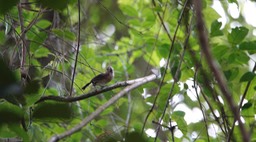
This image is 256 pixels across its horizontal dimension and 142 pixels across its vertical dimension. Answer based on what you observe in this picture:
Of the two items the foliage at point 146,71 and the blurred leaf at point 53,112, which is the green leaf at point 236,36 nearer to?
the foliage at point 146,71

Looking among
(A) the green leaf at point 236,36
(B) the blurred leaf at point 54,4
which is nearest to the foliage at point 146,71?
(A) the green leaf at point 236,36

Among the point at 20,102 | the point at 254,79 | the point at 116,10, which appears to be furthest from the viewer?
the point at 116,10

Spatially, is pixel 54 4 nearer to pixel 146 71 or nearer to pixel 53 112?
pixel 53 112

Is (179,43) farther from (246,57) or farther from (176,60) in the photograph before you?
(246,57)

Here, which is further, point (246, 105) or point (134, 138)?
point (246, 105)

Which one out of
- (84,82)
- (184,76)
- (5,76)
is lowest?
(5,76)

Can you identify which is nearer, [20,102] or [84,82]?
[20,102]

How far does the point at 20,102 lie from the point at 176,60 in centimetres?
127

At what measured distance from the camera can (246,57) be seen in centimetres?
204

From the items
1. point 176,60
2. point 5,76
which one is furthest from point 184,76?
point 5,76

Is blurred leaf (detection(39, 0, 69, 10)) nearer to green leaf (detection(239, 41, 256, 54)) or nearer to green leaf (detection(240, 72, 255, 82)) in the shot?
green leaf (detection(240, 72, 255, 82))

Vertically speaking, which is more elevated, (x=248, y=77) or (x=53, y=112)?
(x=248, y=77)

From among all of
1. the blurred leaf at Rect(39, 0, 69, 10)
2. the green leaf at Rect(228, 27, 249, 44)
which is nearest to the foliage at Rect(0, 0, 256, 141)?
the green leaf at Rect(228, 27, 249, 44)

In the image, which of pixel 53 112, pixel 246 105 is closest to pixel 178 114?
pixel 246 105
